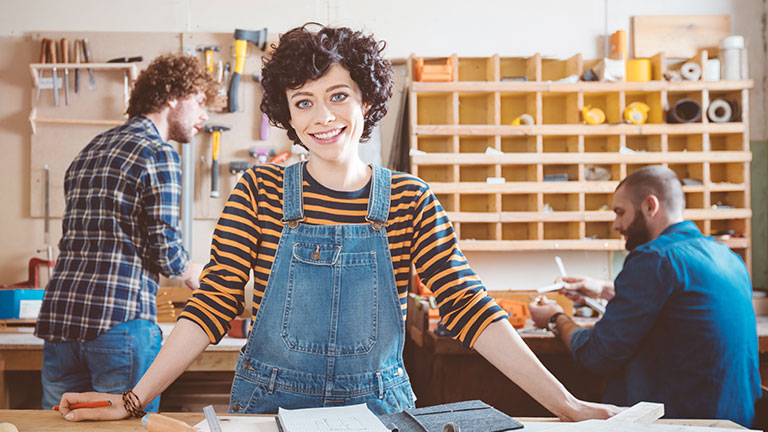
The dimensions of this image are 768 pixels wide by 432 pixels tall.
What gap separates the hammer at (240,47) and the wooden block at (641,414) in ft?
9.02

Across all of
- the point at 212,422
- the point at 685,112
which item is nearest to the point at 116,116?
the point at 212,422

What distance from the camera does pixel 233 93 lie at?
3379 millimetres

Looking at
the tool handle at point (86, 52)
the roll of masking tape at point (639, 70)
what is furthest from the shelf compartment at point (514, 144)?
the tool handle at point (86, 52)

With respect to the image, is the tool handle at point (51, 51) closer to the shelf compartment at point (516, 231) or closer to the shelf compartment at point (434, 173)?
the shelf compartment at point (434, 173)

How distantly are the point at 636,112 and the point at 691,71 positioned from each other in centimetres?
37

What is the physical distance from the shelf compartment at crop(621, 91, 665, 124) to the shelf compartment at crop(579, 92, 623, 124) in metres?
0.08

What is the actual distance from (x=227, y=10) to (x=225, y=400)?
81.8 inches

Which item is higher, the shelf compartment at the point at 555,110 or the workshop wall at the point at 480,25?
the workshop wall at the point at 480,25

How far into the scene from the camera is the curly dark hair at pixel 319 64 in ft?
4.47

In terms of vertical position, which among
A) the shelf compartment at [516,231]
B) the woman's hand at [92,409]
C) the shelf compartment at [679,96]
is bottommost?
the woman's hand at [92,409]

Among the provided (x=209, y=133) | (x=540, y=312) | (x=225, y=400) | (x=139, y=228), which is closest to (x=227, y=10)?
(x=209, y=133)

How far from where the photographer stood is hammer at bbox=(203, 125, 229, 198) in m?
3.36

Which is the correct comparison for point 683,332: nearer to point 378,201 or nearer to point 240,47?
point 378,201

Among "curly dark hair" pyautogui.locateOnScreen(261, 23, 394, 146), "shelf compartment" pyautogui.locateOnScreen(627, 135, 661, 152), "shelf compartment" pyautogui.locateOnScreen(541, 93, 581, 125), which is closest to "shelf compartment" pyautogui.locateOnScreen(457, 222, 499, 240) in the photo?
"shelf compartment" pyautogui.locateOnScreen(541, 93, 581, 125)
